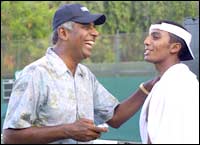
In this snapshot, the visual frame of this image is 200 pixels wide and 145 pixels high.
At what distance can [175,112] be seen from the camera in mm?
2947

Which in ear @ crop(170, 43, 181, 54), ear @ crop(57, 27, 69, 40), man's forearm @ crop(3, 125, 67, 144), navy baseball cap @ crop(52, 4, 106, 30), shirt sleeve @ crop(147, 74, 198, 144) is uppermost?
navy baseball cap @ crop(52, 4, 106, 30)

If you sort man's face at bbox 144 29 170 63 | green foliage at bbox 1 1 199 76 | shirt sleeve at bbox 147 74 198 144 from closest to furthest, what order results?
shirt sleeve at bbox 147 74 198 144 → man's face at bbox 144 29 170 63 → green foliage at bbox 1 1 199 76

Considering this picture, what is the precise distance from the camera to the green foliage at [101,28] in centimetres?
739

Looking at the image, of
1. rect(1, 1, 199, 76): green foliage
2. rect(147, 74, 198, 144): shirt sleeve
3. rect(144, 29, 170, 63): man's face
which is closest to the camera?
rect(147, 74, 198, 144): shirt sleeve

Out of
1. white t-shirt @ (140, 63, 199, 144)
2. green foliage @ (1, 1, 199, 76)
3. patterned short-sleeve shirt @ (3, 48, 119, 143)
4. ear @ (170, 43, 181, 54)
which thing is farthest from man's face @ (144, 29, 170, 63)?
green foliage @ (1, 1, 199, 76)

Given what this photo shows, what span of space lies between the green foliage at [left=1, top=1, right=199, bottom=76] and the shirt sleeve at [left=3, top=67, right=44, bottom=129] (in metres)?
1.61

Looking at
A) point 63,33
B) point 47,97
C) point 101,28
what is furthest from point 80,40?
point 101,28

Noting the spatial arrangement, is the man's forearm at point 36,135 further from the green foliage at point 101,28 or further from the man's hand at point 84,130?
the green foliage at point 101,28

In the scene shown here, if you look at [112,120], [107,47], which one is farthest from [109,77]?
[112,120]

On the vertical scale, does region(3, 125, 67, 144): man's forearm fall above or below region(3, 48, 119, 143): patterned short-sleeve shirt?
below

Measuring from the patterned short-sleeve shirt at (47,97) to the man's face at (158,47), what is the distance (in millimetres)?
413

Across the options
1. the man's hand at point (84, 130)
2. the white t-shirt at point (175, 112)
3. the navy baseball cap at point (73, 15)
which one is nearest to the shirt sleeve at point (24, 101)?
the man's hand at point (84, 130)

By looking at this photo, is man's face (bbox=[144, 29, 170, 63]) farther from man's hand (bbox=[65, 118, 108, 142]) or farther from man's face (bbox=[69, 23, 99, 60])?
man's hand (bbox=[65, 118, 108, 142])

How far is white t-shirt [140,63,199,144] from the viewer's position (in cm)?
294
